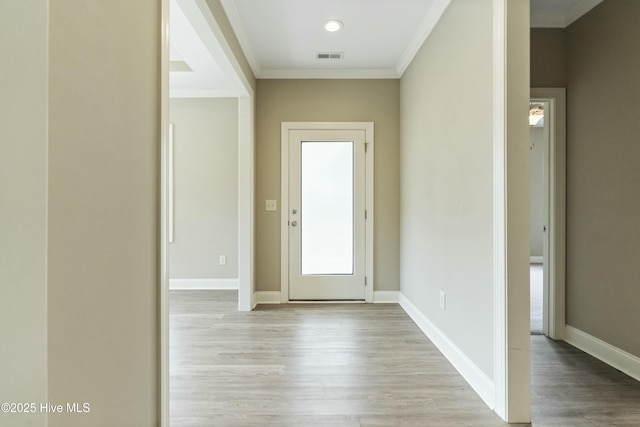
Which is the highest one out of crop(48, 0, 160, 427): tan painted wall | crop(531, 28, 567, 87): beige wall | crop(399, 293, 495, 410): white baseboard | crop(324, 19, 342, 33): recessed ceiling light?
crop(324, 19, 342, 33): recessed ceiling light

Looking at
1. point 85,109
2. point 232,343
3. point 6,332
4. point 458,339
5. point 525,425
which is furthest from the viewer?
point 232,343

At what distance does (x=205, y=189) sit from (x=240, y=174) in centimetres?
122

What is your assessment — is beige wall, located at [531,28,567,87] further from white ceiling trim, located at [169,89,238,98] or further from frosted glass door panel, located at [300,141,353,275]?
white ceiling trim, located at [169,89,238,98]

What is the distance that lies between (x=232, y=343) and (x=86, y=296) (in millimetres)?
1905

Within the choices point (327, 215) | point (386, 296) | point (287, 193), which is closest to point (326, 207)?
point (327, 215)

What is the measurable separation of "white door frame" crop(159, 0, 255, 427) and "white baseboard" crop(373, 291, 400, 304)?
4.63 feet

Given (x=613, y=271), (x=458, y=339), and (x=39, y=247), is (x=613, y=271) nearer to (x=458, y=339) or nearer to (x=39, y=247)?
(x=458, y=339)

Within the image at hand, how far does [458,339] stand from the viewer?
2.28 m

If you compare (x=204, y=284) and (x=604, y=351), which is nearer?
(x=604, y=351)

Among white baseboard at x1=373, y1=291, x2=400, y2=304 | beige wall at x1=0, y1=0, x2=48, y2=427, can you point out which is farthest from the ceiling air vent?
beige wall at x1=0, y1=0, x2=48, y2=427

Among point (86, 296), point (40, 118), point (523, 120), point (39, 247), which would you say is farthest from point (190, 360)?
point (523, 120)

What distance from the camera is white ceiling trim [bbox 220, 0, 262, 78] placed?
2500 mm

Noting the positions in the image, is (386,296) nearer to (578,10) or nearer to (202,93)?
(578,10)

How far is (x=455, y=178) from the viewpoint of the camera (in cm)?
234
